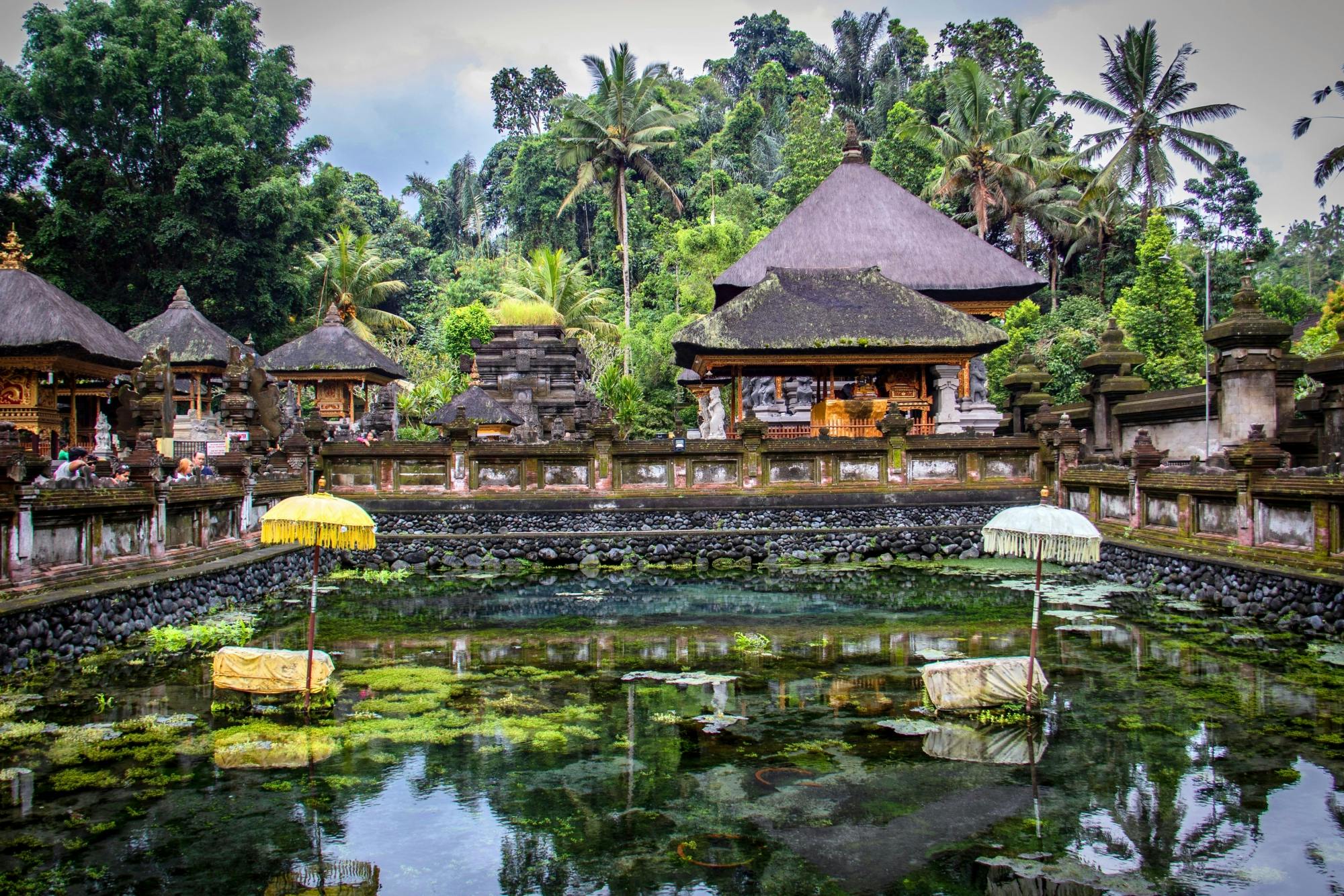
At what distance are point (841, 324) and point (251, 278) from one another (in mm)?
27497

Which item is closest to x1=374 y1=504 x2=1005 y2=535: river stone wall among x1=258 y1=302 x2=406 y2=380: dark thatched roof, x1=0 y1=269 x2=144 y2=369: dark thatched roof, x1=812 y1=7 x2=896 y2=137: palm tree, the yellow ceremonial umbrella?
x1=0 y1=269 x2=144 y2=369: dark thatched roof

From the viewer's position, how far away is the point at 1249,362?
16234mm

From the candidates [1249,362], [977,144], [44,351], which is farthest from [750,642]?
[977,144]

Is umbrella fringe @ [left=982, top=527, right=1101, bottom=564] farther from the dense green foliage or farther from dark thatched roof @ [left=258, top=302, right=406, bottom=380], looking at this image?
dark thatched roof @ [left=258, top=302, right=406, bottom=380]

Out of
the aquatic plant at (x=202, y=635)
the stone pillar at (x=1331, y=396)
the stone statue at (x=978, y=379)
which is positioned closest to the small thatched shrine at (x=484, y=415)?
the stone statue at (x=978, y=379)

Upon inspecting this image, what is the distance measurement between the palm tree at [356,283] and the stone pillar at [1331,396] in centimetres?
3690

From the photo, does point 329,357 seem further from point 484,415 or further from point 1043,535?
point 1043,535

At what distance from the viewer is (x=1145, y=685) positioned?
30.0 ft

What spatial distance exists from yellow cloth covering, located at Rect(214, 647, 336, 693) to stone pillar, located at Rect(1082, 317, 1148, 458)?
17122mm

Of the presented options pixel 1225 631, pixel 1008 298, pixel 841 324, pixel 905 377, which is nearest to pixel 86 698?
pixel 1225 631

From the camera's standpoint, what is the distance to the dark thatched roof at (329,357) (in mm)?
30938

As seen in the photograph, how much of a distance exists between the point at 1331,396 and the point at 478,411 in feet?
65.5

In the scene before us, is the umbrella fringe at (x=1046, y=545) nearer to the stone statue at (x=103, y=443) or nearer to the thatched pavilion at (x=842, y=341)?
the thatched pavilion at (x=842, y=341)

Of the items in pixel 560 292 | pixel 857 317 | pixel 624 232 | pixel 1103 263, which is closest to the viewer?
pixel 857 317
